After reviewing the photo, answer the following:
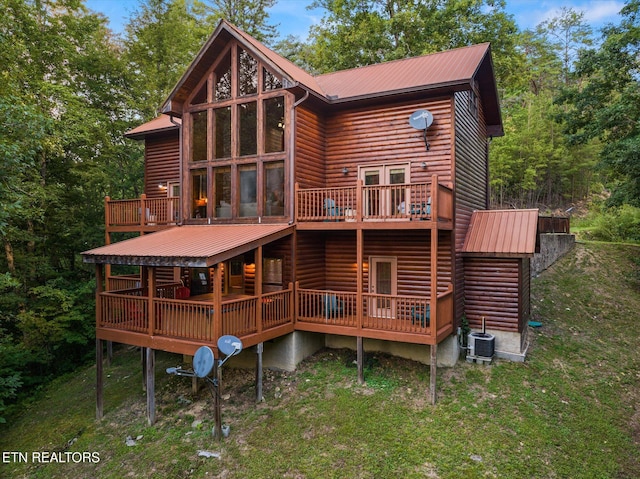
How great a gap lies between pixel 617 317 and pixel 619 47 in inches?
424

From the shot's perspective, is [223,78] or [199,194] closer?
[223,78]

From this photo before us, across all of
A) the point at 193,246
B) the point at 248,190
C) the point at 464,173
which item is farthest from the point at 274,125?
the point at 464,173

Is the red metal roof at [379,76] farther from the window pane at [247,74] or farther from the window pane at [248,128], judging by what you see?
the window pane at [248,128]

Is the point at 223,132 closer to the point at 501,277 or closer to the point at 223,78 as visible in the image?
the point at 223,78

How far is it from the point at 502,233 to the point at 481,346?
11.1 ft

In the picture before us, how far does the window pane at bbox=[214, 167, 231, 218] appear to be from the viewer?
38.0 feet

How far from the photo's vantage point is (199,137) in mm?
12102

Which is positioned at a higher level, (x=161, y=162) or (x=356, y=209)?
(x=161, y=162)

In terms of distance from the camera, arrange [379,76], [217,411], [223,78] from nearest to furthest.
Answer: [217,411], [223,78], [379,76]

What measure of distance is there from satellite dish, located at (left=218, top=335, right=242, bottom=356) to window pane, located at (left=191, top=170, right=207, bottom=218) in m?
5.20

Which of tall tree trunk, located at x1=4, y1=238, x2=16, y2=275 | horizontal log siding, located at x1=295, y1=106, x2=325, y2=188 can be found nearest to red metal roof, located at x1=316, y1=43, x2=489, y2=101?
horizontal log siding, located at x1=295, y1=106, x2=325, y2=188

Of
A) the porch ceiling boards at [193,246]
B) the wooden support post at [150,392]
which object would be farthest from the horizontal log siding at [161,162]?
the wooden support post at [150,392]

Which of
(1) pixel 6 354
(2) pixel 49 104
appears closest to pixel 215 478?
(1) pixel 6 354

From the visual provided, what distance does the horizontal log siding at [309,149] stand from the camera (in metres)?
11.0
